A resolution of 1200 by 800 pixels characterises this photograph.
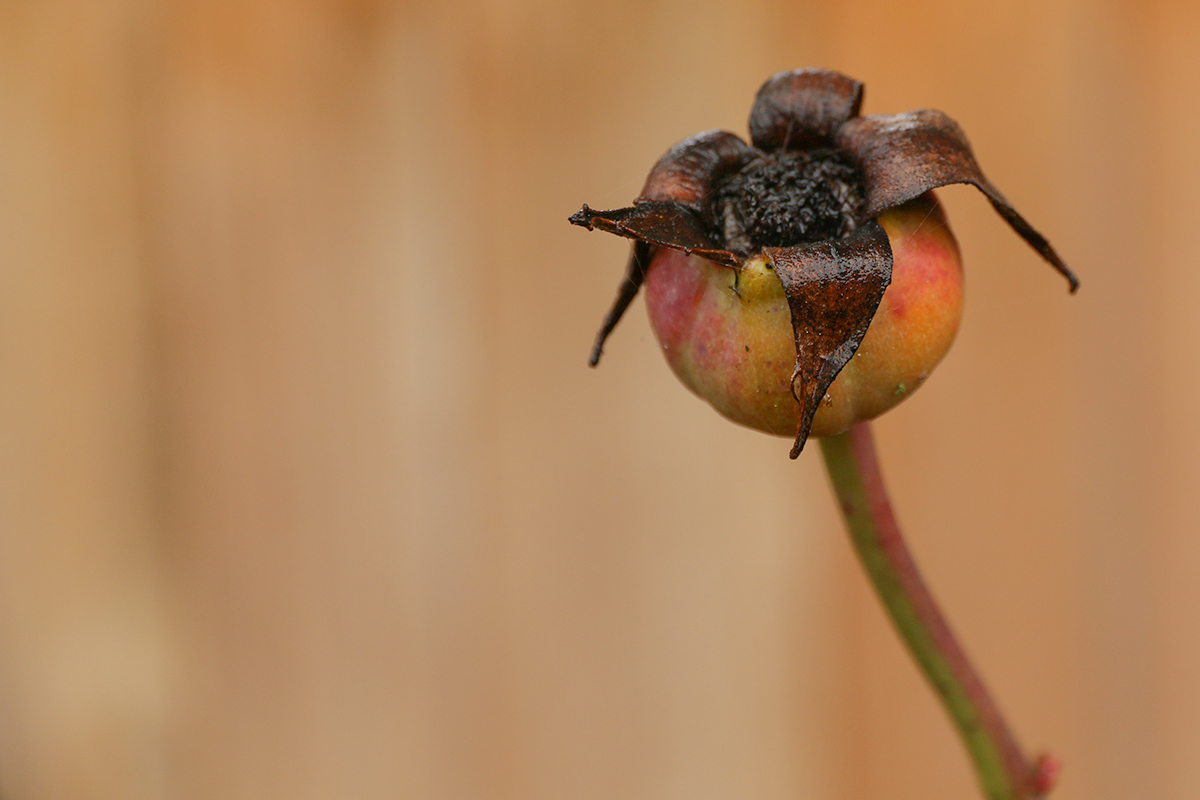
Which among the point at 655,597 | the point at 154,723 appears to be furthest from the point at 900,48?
the point at 154,723

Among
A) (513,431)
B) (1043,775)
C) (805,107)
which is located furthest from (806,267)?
(513,431)

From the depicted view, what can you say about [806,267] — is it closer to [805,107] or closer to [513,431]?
[805,107]

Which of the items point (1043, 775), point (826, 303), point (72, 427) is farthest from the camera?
point (72, 427)

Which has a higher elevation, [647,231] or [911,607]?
[647,231]

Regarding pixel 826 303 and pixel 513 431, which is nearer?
pixel 826 303

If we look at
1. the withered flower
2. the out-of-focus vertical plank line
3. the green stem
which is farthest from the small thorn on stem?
the out-of-focus vertical plank line

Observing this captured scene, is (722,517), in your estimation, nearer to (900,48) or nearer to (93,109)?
(900,48)

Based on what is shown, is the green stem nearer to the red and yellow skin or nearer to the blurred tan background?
the red and yellow skin
